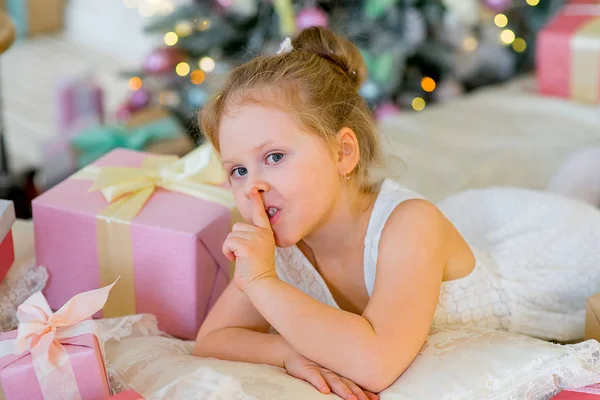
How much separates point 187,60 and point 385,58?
665mm

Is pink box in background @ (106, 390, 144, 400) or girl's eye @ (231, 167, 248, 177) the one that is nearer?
pink box in background @ (106, 390, 144, 400)

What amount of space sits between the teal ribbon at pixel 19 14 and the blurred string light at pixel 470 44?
91.0 inches

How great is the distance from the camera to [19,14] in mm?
3988

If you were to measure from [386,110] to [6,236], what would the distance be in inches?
64.8

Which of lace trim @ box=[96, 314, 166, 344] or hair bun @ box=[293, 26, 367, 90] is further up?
hair bun @ box=[293, 26, 367, 90]

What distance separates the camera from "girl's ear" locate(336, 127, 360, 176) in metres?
1.19

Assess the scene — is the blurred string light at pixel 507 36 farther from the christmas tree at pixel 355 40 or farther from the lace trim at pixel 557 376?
the lace trim at pixel 557 376

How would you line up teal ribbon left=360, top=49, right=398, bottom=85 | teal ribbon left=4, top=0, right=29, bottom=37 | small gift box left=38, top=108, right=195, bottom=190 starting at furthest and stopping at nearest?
teal ribbon left=4, top=0, right=29, bottom=37, teal ribbon left=360, top=49, right=398, bottom=85, small gift box left=38, top=108, right=195, bottom=190

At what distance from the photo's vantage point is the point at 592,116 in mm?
2395

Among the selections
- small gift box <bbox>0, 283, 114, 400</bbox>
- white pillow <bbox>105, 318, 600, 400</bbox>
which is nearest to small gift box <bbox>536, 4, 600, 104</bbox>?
white pillow <bbox>105, 318, 600, 400</bbox>

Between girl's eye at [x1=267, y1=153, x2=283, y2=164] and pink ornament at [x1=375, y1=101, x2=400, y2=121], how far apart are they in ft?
5.14

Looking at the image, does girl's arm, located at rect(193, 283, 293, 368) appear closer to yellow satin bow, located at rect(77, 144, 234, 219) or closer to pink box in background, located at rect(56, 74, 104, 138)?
yellow satin bow, located at rect(77, 144, 234, 219)

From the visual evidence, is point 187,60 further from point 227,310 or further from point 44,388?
point 44,388

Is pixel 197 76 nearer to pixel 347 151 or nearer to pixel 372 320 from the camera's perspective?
pixel 347 151
